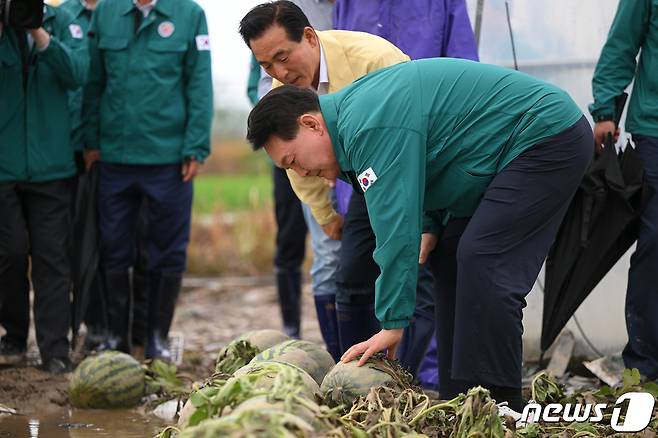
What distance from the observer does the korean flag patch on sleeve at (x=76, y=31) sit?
6117mm

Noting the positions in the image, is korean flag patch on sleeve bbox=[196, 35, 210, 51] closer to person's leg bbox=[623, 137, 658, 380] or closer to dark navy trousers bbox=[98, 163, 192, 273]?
dark navy trousers bbox=[98, 163, 192, 273]

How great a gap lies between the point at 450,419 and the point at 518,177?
993 mm

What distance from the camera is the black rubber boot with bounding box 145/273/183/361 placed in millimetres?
6438

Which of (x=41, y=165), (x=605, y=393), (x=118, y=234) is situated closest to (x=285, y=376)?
(x=605, y=393)

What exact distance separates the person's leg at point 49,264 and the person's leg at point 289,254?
164 cm

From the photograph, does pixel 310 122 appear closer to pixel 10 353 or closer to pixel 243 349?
pixel 243 349

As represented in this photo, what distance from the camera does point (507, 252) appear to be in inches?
158

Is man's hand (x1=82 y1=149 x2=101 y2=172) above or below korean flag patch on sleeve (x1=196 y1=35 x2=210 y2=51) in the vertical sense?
below

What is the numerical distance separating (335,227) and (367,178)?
1.49m

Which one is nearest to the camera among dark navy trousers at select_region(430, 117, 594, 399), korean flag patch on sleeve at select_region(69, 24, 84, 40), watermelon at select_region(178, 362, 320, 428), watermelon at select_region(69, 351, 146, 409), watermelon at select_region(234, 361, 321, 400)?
watermelon at select_region(178, 362, 320, 428)

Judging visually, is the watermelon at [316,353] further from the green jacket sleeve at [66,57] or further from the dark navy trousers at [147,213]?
the green jacket sleeve at [66,57]

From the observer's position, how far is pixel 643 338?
5.05 metres

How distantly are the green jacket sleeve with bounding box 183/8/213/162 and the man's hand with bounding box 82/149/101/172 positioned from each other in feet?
1.64

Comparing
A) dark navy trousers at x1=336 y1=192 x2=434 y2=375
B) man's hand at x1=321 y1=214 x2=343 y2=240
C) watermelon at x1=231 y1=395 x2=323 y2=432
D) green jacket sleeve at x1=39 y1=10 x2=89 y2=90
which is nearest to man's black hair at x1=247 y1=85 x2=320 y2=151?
dark navy trousers at x1=336 y1=192 x2=434 y2=375
